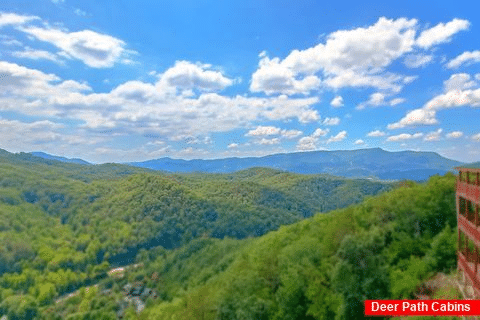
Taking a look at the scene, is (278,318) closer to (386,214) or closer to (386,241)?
(386,241)

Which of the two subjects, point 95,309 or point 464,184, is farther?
point 95,309

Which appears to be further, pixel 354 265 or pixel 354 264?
pixel 354 264

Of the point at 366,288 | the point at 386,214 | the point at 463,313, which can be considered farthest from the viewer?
the point at 386,214

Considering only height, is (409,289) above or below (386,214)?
below

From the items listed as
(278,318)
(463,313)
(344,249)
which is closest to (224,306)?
(278,318)

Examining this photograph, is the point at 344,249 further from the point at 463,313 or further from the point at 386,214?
the point at 463,313

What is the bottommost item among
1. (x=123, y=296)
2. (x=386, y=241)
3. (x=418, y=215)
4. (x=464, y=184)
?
(x=123, y=296)

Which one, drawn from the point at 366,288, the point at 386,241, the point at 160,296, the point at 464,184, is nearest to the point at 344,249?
the point at 366,288

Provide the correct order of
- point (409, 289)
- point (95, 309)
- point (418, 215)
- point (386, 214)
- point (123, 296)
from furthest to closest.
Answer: point (123, 296), point (95, 309), point (386, 214), point (418, 215), point (409, 289)

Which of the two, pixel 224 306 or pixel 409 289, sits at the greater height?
pixel 409 289
